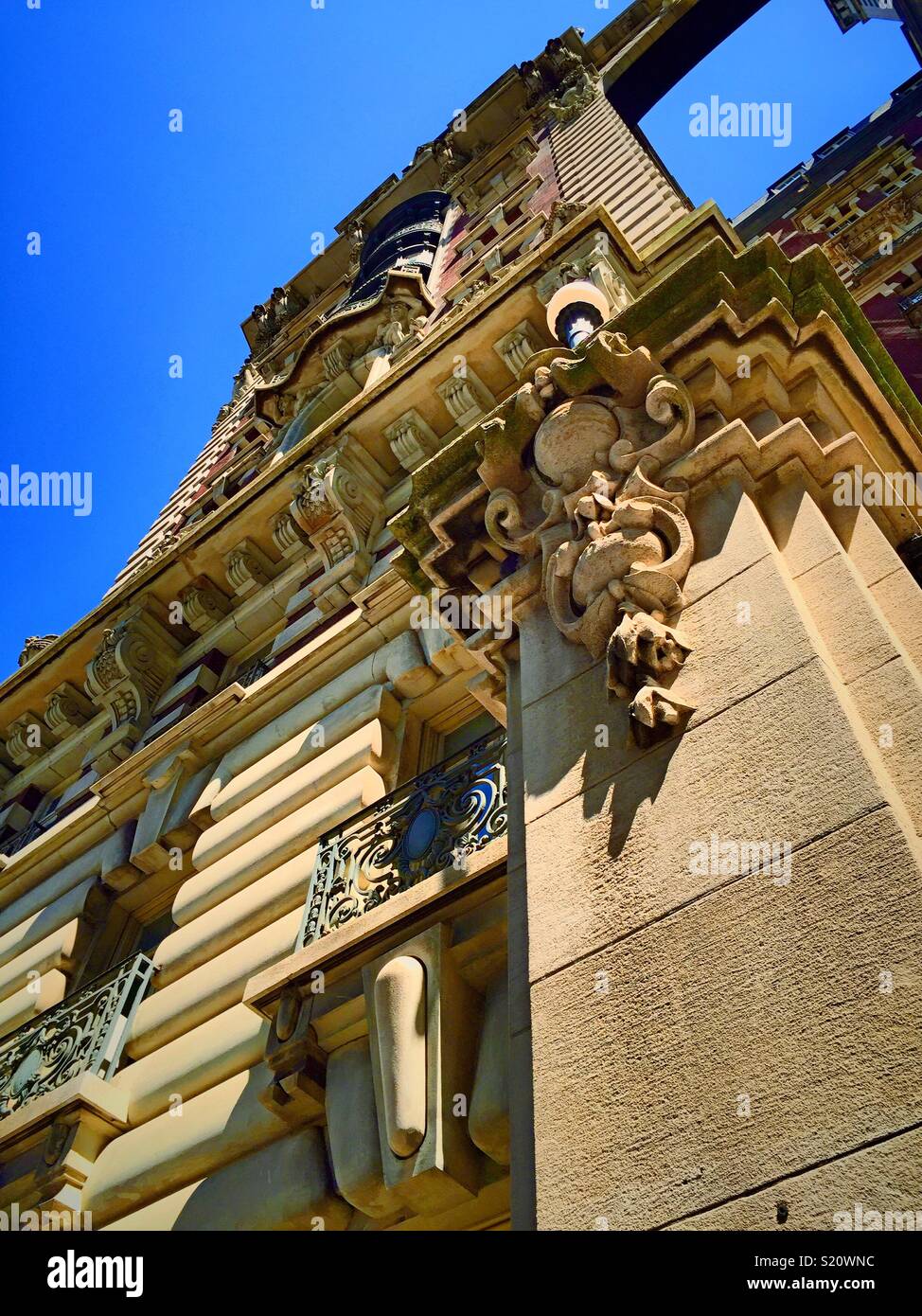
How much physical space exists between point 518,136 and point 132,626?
16.1m

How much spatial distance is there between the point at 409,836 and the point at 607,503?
2593 millimetres

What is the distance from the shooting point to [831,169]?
1738 cm

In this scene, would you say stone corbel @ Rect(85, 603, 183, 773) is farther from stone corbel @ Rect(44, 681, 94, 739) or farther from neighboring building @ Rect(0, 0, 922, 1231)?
stone corbel @ Rect(44, 681, 94, 739)

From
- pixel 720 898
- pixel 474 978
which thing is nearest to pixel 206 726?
pixel 474 978

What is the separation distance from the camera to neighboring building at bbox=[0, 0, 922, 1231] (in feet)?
10.7

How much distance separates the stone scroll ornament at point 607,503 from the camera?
176 inches

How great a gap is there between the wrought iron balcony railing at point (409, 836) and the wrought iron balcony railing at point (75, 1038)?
76.3 inches

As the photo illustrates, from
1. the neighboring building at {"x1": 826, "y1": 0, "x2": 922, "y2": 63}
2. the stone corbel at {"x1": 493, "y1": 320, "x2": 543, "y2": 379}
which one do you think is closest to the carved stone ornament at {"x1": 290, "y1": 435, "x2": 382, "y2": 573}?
the stone corbel at {"x1": 493, "y1": 320, "x2": 543, "y2": 379}

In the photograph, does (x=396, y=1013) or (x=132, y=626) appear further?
(x=132, y=626)

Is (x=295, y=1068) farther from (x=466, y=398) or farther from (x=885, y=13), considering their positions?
(x=885, y=13)

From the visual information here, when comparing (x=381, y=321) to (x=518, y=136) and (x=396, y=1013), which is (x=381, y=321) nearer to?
(x=518, y=136)

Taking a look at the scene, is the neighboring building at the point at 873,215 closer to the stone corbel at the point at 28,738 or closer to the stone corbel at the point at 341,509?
the stone corbel at the point at 341,509

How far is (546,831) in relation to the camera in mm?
4461

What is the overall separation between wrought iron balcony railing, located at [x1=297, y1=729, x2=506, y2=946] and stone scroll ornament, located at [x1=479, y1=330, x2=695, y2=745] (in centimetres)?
154
